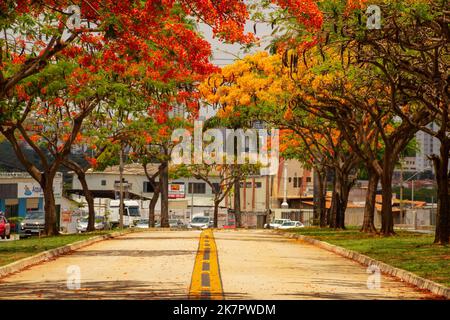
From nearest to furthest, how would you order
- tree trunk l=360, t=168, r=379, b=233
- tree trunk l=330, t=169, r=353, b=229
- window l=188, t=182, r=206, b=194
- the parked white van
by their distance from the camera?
1. tree trunk l=360, t=168, r=379, b=233
2. tree trunk l=330, t=169, r=353, b=229
3. the parked white van
4. window l=188, t=182, r=206, b=194

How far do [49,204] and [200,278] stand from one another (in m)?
25.3

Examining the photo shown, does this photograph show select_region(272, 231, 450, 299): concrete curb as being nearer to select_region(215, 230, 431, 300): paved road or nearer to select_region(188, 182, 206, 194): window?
select_region(215, 230, 431, 300): paved road

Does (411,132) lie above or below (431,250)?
above

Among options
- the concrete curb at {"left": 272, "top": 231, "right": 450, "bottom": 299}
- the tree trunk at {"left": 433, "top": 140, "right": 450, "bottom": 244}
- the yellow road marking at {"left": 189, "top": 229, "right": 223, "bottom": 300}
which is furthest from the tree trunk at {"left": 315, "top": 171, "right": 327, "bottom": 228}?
the yellow road marking at {"left": 189, "top": 229, "right": 223, "bottom": 300}

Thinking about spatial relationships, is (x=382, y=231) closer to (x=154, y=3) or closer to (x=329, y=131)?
(x=329, y=131)

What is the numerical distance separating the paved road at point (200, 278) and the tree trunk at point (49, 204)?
14.4m

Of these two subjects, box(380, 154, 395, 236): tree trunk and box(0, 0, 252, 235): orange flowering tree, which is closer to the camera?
box(0, 0, 252, 235): orange flowering tree

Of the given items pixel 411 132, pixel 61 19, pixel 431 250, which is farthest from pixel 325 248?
pixel 61 19

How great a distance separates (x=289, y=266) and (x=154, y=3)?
24.1 ft

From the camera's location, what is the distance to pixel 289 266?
23.3m

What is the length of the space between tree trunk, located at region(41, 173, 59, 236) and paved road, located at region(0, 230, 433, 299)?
14423 millimetres

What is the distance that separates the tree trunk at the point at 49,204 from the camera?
4250cm

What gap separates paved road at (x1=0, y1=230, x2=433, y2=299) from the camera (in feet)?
50.8

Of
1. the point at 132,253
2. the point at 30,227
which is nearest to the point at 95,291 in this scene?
the point at 132,253
